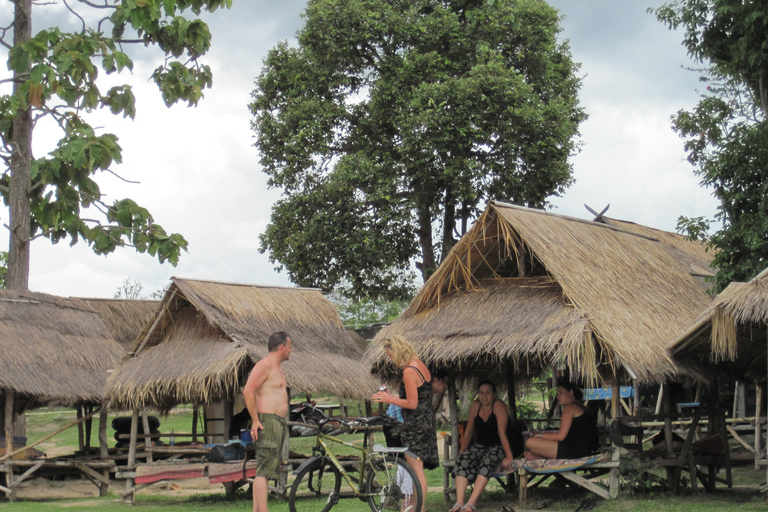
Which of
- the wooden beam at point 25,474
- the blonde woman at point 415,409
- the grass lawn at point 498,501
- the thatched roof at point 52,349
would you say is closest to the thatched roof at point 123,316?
the thatched roof at point 52,349

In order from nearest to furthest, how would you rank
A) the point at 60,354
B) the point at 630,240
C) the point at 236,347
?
1. the point at 236,347
2. the point at 630,240
3. the point at 60,354

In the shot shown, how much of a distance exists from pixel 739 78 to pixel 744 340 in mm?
5713

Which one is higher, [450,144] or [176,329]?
[450,144]

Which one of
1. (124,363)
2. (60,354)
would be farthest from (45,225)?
(124,363)

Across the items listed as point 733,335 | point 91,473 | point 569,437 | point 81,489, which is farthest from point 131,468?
point 733,335

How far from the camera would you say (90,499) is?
43.3ft

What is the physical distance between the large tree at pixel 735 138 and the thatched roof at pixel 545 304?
1379 mm

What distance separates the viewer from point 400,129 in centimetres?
1995

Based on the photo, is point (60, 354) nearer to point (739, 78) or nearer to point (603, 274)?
point (603, 274)

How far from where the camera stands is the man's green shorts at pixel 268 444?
734 centimetres

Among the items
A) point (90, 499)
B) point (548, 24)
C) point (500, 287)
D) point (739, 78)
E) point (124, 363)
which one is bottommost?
point (90, 499)

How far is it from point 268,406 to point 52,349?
25.5 feet

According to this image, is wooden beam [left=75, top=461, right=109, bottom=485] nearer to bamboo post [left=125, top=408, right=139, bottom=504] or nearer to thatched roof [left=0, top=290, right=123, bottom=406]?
thatched roof [left=0, top=290, right=123, bottom=406]

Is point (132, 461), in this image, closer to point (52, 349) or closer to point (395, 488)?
point (52, 349)
